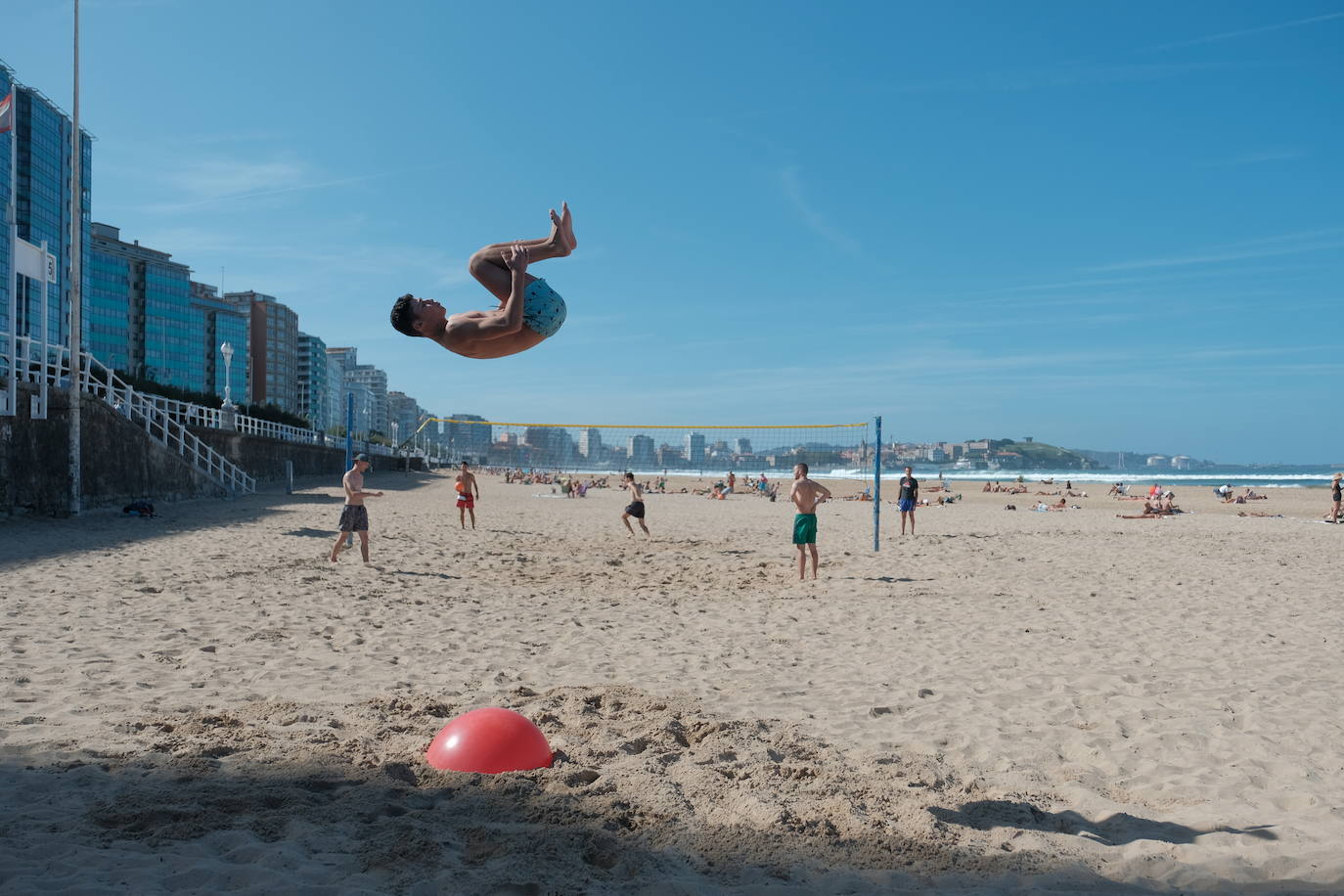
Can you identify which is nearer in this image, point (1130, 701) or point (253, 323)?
point (1130, 701)

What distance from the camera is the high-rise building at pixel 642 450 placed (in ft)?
136

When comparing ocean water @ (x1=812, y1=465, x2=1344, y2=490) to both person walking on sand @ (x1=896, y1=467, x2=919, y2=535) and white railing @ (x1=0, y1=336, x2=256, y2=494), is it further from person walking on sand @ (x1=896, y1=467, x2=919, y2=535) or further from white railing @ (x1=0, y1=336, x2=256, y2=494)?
white railing @ (x1=0, y1=336, x2=256, y2=494)

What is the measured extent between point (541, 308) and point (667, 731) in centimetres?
236

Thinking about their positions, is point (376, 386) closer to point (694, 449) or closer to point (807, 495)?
point (694, 449)

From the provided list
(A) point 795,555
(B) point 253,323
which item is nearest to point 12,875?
(A) point 795,555

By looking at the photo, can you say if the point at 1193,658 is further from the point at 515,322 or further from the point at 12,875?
the point at 12,875

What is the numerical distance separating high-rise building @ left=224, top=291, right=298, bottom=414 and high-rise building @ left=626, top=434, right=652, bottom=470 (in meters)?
81.1

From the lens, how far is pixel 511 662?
18.9ft

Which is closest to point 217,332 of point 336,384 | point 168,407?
point 336,384

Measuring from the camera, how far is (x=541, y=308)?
298cm

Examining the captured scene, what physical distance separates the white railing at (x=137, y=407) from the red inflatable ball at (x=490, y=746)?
12809 mm

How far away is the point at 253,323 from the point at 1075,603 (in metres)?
120

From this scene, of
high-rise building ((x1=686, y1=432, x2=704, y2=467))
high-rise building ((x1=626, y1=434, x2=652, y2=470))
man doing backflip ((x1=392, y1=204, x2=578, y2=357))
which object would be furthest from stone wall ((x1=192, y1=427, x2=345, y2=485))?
man doing backflip ((x1=392, y1=204, x2=578, y2=357))

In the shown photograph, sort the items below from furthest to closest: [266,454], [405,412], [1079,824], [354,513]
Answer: [405,412]
[266,454]
[354,513]
[1079,824]
